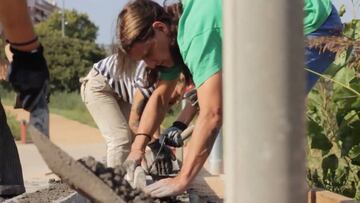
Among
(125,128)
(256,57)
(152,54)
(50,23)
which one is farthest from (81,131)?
(50,23)

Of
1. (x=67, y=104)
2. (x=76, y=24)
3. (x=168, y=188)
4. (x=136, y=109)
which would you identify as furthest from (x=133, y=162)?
(x=76, y=24)

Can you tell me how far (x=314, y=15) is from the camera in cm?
491

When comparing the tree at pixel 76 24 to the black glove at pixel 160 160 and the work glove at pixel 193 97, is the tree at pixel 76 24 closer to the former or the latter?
the black glove at pixel 160 160

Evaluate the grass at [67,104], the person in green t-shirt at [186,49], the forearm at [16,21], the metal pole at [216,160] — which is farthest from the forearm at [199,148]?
the grass at [67,104]

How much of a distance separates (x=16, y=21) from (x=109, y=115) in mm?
3773

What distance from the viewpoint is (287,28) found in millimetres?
1835

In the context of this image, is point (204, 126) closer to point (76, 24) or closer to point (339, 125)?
point (339, 125)

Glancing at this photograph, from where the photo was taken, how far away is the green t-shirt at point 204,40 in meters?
4.33

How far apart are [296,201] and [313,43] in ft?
7.52

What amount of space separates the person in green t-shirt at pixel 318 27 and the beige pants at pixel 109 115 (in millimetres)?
2485

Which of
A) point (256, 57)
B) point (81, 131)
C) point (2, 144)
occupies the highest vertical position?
point (256, 57)

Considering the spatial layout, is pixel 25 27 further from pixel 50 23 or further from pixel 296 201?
pixel 50 23

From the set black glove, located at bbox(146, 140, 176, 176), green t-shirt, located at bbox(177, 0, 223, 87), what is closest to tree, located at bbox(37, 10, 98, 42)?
black glove, located at bbox(146, 140, 176, 176)

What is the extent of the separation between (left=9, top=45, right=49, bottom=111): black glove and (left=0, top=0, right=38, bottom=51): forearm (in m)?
0.04
